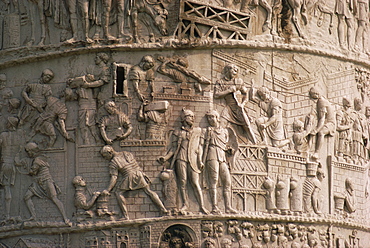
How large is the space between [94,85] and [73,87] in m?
0.36

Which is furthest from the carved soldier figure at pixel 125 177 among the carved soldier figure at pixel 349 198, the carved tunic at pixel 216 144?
the carved soldier figure at pixel 349 198

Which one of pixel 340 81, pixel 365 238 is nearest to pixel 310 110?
pixel 340 81

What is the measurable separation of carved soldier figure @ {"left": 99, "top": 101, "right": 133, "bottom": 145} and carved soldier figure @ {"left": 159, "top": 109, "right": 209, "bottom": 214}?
0.76 metres

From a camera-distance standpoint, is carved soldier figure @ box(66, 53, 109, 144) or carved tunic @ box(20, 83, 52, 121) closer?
carved soldier figure @ box(66, 53, 109, 144)

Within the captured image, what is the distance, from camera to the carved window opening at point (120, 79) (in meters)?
24.9

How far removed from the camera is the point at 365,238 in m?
26.1

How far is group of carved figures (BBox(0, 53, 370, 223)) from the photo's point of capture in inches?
971

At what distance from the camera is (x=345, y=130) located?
26.1m

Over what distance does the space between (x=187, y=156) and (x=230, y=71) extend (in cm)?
163

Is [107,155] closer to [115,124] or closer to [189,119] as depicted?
[115,124]

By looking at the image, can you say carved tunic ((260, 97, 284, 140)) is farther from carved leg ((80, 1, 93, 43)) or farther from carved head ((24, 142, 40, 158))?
carved head ((24, 142, 40, 158))

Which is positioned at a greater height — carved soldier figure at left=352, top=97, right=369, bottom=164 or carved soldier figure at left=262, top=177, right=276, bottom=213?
carved soldier figure at left=352, top=97, right=369, bottom=164

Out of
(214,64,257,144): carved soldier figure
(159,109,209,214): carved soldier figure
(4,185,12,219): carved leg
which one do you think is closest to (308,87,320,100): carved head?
(214,64,257,144): carved soldier figure

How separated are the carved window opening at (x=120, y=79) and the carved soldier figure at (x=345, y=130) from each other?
3801mm
